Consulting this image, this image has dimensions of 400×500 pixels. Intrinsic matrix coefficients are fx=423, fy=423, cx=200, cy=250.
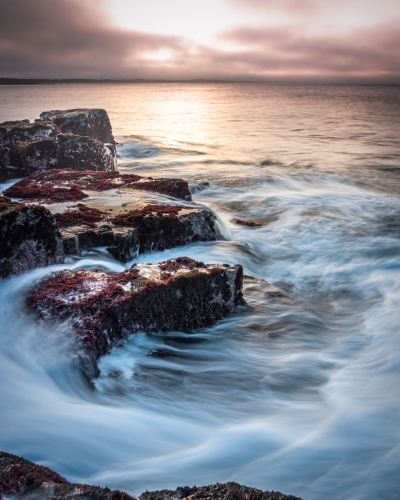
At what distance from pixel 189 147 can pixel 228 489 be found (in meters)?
23.5

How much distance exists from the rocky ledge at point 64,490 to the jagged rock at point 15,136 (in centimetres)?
1130

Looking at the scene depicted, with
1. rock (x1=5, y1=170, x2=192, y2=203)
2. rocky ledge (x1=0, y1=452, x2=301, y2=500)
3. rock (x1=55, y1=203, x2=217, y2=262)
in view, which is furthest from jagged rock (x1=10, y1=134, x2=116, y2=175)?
rocky ledge (x1=0, y1=452, x2=301, y2=500)

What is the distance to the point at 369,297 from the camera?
22.4ft

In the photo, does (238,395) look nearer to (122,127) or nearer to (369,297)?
(369,297)

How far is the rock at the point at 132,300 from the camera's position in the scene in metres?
4.04

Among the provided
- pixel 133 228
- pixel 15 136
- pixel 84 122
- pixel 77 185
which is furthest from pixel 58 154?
pixel 133 228

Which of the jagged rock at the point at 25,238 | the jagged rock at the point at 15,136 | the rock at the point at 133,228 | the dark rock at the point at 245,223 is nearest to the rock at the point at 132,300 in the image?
the jagged rock at the point at 25,238

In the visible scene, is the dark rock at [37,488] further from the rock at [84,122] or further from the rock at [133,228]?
the rock at [84,122]

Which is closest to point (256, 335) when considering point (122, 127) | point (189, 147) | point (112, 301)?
point (112, 301)

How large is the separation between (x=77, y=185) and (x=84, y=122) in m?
10.6

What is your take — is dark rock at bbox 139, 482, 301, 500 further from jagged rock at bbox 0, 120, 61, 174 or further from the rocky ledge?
jagged rock at bbox 0, 120, 61, 174

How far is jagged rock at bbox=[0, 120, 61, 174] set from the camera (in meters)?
12.1

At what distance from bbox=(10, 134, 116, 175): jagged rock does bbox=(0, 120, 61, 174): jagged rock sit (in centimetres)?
24

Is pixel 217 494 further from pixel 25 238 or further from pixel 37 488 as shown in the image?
pixel 25 238
